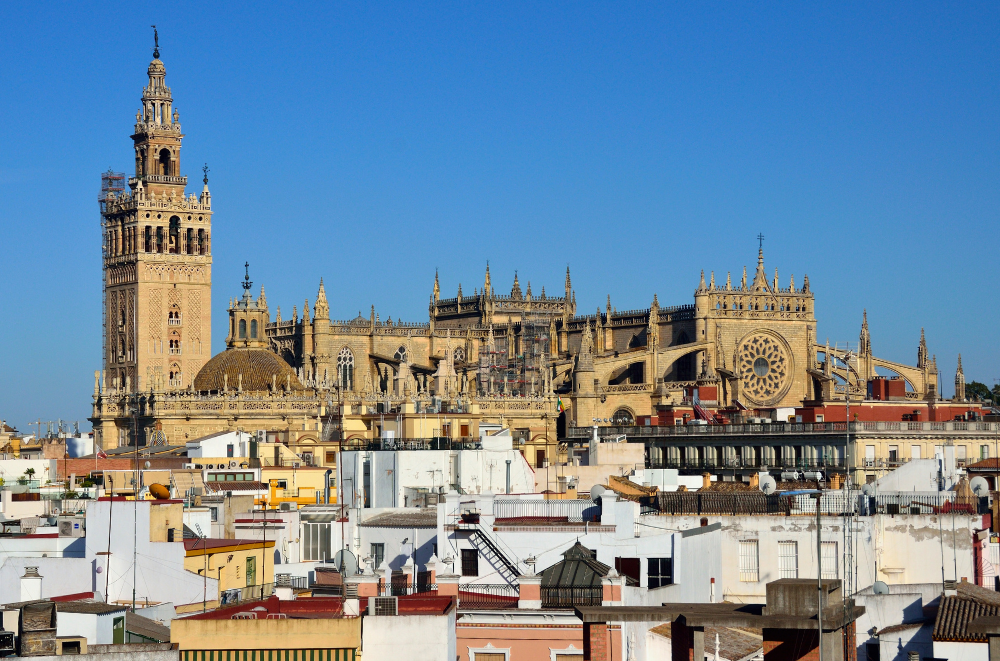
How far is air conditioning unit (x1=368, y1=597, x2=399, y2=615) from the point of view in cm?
2155

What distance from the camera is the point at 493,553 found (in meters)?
28.9

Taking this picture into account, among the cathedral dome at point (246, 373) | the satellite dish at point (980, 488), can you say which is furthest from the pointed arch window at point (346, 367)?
the satellite dish at point (980, 488)

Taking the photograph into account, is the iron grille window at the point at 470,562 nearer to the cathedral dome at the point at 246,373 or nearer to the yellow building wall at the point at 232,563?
the yellow building wall at the point at 232,563

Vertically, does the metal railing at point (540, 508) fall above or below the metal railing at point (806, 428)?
below

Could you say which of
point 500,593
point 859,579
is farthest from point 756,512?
point 500,593

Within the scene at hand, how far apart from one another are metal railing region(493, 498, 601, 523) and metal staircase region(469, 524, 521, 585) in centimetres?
199

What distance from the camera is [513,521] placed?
30.4m

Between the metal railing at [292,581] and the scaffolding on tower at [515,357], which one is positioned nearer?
the metal railing at [292,581]

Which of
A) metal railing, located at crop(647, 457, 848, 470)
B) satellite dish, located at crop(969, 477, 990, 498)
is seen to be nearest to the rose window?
metal railing, located at crop(647, 457, 848, 470)

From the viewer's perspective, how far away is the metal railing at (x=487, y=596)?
24.8m

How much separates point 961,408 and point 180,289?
5034 cm

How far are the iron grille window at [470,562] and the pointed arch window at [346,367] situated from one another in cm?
7572

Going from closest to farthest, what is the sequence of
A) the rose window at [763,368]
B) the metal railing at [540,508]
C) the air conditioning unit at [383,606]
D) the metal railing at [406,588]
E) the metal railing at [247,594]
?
the air conditioning unit at [383,606]
the metal railing at [406,588]
the metal railing at [247,594]
the metal railing at [540,508]
the rose window at [763,368]

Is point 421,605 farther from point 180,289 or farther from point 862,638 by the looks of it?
point 180,289
